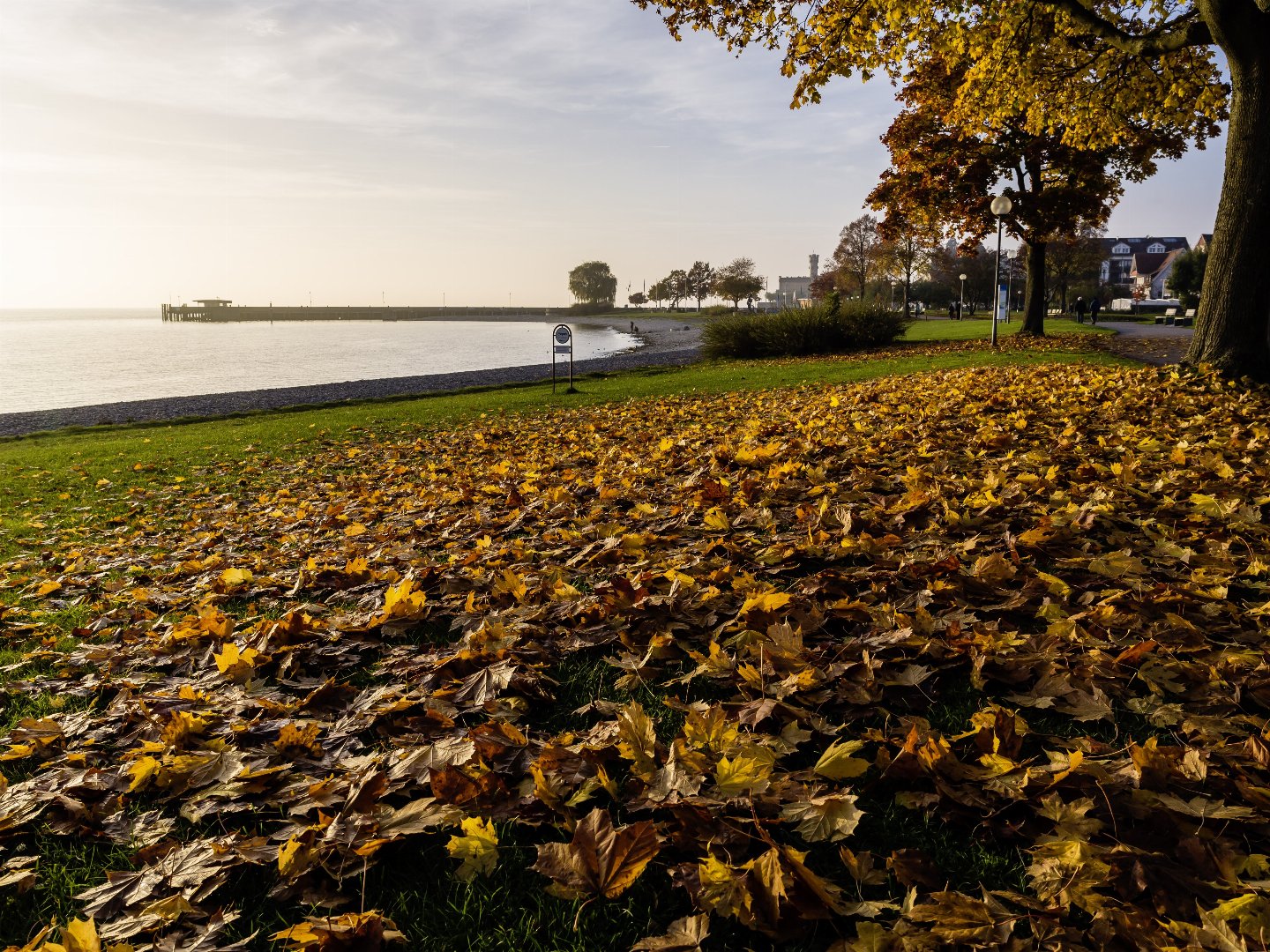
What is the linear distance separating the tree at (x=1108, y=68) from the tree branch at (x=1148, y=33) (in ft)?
0.06

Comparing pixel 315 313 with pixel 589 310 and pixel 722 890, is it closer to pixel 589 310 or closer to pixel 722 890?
pixel 589 310

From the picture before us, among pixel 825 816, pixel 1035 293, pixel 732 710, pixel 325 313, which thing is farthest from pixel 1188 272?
pixel 325 313

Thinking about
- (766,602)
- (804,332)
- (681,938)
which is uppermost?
(804,332)

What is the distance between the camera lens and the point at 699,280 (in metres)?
160

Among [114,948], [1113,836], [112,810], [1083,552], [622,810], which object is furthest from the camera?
[1083,552]

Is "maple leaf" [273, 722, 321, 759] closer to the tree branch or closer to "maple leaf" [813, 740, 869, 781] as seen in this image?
"maple leaf" [813, 740, 869, 781]

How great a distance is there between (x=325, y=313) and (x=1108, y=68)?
198507 millimetres

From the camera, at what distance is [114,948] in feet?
5.17

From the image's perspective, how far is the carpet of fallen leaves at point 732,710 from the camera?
1688 mm

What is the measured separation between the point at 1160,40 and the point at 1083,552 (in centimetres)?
1144

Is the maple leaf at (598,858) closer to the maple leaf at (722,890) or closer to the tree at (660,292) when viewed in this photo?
the maple leaf at (722,890)

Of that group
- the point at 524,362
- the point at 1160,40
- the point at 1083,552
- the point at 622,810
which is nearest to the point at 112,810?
the point at 622,810

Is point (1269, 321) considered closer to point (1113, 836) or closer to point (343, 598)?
point (1113, 836)

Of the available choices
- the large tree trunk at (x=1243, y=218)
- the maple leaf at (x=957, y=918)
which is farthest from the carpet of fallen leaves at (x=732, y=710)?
the large tree trunk at (x=1243, y=218)
